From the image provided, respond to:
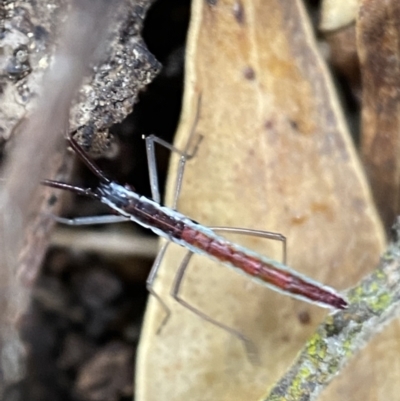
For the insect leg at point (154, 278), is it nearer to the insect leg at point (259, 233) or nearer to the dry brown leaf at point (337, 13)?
the insect leg at point (259, 233)

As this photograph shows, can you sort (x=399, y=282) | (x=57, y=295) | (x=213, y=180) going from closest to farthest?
(x=399, y=282) < (x=213, y=180) < (x=57, y=295)

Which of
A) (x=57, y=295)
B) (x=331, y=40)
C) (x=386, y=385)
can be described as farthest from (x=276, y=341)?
(x=331, y=40)

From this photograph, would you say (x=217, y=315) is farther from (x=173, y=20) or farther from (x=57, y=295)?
(x=173, y=20)

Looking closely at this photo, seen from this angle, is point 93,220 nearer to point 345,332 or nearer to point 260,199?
point 260,199

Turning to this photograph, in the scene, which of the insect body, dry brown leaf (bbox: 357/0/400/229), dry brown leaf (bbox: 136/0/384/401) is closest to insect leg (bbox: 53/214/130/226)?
the insect body

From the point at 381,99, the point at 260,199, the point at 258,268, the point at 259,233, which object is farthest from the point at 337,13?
the point at 258,268

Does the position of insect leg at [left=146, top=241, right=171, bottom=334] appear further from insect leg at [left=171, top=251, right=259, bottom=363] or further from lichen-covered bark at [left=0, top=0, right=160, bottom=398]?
lichen-covered bark at [left=0, top=0, right=160, bottom=398]
